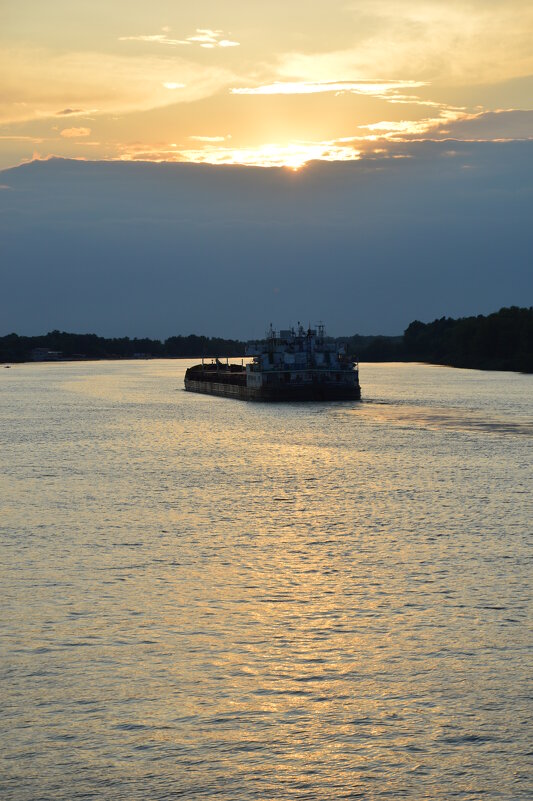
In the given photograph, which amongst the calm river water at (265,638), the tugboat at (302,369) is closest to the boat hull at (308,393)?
the tugboat at (302,369)

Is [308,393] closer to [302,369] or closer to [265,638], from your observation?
[302,369]

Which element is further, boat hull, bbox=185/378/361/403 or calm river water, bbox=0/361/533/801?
boat hull, bbox=185/378/361/403

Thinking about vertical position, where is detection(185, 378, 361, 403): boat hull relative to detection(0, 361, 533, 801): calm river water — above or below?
above

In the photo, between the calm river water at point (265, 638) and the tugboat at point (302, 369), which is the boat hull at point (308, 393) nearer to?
the tugboat at point (302, 369)

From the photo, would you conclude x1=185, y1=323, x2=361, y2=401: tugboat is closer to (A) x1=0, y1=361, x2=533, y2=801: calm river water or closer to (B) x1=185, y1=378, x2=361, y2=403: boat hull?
(B) x1=185, y1=378, x2=361, y2=403: boat hull

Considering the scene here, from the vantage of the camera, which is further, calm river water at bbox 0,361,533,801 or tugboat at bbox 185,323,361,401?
tugboat at bbox 185,323,361,401

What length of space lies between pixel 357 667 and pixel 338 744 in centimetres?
367


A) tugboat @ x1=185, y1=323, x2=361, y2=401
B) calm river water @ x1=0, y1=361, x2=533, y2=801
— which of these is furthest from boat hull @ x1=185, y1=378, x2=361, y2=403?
calm river water @ x1=0, y1=361, x2=533, y2=801

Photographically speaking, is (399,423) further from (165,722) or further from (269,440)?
(165,722)

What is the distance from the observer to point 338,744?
15.2 m

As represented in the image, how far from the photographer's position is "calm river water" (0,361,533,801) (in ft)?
47.2

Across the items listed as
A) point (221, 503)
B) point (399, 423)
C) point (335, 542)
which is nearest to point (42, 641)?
point (335, 542)

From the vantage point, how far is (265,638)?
2067 centimetres

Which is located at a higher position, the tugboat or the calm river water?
the tugboat
